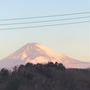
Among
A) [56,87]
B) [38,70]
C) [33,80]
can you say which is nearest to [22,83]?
[33,80]

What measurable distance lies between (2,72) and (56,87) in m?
20.8

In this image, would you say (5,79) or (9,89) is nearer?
(9,89)

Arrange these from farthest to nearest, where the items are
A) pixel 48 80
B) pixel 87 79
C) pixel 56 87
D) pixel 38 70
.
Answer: pixel 38 70 < pixel 87 79 < pixel 48 80 < pixel 56 87

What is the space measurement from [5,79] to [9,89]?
9.09m

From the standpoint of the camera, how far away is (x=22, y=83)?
210ft

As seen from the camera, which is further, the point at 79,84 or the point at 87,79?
the point at 87,79

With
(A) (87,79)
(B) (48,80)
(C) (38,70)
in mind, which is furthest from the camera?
(C) (38,70)

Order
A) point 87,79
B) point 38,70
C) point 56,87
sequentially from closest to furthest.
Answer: point 56,87, point 87,79, point 38,70

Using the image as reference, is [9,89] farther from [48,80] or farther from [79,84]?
[79,84]

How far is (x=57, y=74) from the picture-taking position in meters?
70.8

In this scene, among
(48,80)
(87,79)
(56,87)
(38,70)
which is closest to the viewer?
(56,87)

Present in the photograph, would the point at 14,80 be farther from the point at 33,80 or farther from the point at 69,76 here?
the point at 69,76

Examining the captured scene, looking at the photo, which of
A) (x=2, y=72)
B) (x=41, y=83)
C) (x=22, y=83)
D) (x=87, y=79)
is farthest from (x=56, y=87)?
(x=2, y=72)

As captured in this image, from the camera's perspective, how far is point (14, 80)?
6569 centimetres
